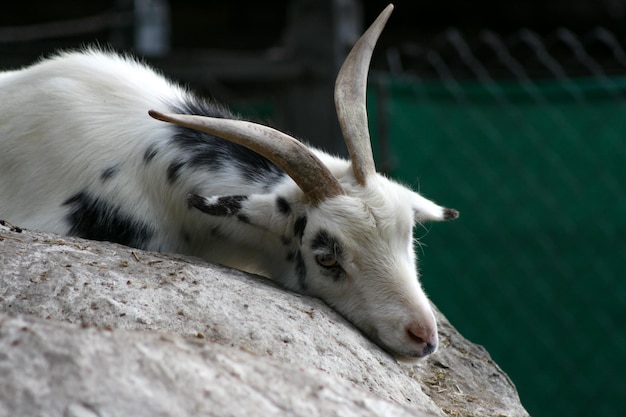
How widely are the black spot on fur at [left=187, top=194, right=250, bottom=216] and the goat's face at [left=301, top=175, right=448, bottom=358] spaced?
0.29 m

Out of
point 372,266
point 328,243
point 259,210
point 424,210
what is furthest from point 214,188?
point 424,210

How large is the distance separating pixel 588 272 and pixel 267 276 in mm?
2952

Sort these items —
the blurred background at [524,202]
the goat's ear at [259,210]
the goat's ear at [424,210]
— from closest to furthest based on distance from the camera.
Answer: the goat's ear at [259,210] → the goat's ear at [424,210] → the blurred background at [524,202]

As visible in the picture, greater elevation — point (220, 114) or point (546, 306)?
point (220, 114)

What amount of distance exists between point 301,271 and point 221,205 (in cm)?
44

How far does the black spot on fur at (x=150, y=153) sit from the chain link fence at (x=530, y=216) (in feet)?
8.25

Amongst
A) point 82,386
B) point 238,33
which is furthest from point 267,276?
point 238,33

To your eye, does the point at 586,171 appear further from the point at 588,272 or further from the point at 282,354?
the point at 282,354

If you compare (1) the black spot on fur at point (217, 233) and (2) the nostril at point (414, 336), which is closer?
(2) the nostril at point (414, 336)

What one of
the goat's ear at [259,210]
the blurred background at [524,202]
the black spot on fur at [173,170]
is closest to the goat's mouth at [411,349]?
the goat's ear at [259,210]

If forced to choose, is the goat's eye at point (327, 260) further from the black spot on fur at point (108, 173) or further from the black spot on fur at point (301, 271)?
the black spot on fur at point (108, 173)

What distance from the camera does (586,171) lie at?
21.1 ft

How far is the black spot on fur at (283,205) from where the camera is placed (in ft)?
13.0

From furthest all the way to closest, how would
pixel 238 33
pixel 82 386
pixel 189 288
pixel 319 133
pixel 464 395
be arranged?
pixel 238 33 < pixel 319 133 < pixel 464 395 < pixel 189 288 < pixel 82 386
